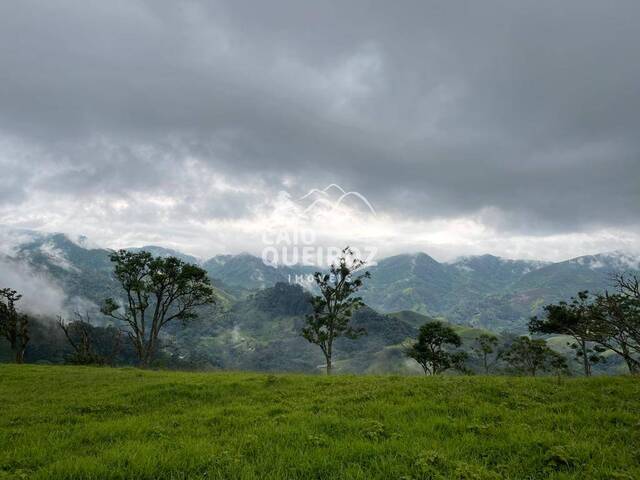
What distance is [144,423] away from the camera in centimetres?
1272

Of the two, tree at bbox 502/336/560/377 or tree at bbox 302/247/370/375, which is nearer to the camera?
tree at bbox 302/247/370/375

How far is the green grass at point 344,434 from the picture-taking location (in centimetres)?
845

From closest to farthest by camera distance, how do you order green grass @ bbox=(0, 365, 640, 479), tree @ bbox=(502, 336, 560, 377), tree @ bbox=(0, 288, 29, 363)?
green grass @ bbox=(0, 365, 640, 479) → tree @ bbox=(0, 288, 29, 363) → tree @ bbox=(502, 336, 560, 377)

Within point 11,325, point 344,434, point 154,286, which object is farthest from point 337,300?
point 11,325

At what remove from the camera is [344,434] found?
35.5 ft

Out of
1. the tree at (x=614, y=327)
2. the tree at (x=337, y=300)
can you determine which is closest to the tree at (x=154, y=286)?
the tree at (x=337, y=300)

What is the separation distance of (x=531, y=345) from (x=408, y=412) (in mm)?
104527

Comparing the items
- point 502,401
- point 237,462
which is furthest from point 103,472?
point 502,401

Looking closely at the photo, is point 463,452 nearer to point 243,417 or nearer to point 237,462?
point 237,462

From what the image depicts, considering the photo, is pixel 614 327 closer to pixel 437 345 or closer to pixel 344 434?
pixel 344 434

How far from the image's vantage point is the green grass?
8453 millimetres

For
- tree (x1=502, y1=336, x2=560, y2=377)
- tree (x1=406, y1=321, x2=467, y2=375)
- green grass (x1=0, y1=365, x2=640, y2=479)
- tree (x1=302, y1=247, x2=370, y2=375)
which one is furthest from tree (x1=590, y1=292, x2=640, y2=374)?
tree (x1=502, y1=336, x2=560, y2=377)

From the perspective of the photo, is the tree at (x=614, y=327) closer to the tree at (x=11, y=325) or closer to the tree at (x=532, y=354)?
the tree at (x=11, y=325)

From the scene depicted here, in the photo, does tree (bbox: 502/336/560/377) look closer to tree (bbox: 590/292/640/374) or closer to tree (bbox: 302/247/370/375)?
tree (bbox: 302/247/370/375)
